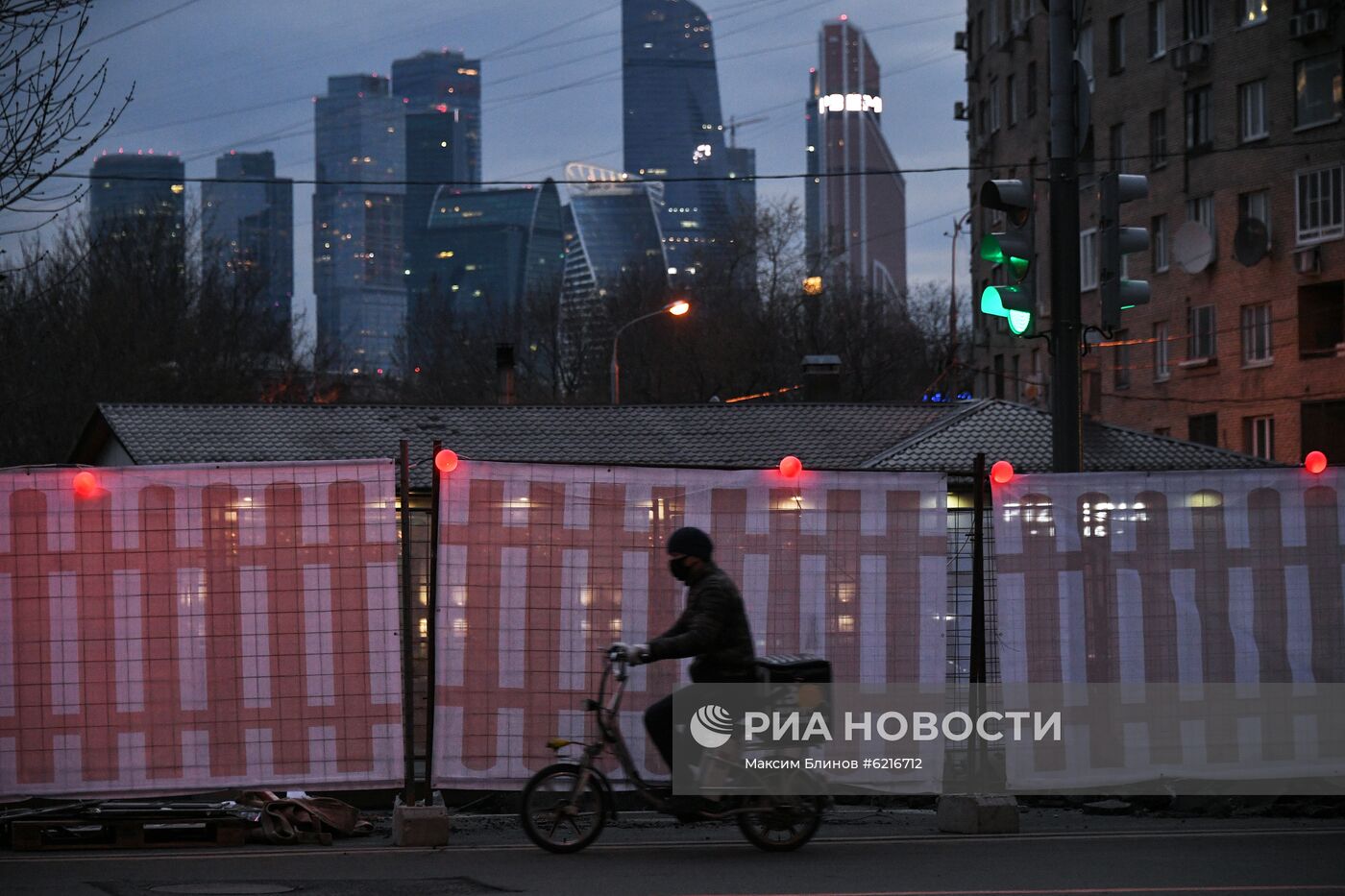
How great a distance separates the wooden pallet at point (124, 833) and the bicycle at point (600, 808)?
2.01 m

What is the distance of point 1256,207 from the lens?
163 feet

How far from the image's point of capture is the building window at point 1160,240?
54.0 meters

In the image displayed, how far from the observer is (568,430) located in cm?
2953

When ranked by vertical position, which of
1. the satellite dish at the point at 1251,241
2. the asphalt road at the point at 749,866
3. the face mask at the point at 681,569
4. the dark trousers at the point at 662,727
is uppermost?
the satellite dish at the point at 1251,241

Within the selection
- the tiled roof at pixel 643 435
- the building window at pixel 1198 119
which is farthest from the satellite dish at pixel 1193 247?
the tiled roof at pixel 643 435

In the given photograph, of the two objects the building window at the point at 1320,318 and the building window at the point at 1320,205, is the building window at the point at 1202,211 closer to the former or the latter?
the building window at the point at 1320,205

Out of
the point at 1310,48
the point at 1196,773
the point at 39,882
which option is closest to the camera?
the point at 39,882

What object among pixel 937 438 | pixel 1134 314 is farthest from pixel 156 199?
pixel 937 438

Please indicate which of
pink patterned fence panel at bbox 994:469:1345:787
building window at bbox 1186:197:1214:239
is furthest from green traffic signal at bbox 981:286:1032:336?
building window at bbox 1186:197:1214:239

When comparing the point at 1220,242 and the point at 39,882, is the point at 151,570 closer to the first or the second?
the point at 39,882

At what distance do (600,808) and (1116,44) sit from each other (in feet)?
164

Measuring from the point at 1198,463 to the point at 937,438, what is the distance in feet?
14.1

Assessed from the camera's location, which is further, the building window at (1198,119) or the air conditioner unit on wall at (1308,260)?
the building window at (1198,119)

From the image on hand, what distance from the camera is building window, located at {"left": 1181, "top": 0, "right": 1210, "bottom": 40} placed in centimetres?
5159
